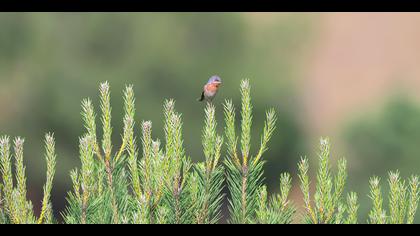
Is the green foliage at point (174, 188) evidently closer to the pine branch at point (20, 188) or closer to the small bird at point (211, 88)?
the pine branch at point (20, 188)

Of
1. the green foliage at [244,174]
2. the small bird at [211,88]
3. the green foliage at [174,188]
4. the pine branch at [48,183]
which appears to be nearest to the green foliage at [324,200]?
the green foliage at [174,188]

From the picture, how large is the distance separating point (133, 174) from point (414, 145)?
82.5ft

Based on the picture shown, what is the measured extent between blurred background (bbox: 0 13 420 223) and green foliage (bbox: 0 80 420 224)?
2451 cm

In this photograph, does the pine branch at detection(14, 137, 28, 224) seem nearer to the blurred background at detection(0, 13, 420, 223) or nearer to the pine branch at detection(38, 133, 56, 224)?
the pine branch at detection(38, 133, 56, 224)

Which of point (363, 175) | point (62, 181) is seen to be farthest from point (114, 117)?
point (363, 175)

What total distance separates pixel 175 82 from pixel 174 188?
29.5 meters

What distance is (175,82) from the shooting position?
31500mm

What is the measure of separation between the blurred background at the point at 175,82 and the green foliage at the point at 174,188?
2451cm

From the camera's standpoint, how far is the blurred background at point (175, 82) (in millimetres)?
28672

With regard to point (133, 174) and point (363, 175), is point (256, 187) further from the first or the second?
point (363, 175)

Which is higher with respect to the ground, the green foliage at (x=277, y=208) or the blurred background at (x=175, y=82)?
the blurred background at (x=175, y=82)

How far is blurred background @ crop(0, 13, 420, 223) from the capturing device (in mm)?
28672

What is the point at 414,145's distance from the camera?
1032 inches

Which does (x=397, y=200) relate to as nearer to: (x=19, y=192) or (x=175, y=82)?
(x=19, y=192)
